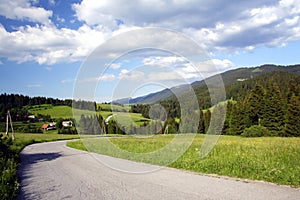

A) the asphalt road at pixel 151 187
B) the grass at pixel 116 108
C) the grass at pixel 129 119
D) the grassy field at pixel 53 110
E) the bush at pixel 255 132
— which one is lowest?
the bush at pixel 255 132

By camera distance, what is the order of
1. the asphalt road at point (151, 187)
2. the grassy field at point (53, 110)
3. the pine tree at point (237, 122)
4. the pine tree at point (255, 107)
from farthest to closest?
the grassy field at point (53, 110)
the pine tree at point (237, 122)
the pine tree at point (255, 107)
the asphalt road at point (151, 187)

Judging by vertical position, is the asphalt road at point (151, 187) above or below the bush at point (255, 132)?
above

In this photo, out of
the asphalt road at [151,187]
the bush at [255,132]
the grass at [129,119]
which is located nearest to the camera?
the asphalt road at [151,187]

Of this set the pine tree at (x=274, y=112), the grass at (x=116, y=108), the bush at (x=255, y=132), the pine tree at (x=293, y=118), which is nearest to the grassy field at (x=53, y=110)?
the pine tree at (x=274, y=112)

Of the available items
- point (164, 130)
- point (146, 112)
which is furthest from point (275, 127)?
point (146, 112)

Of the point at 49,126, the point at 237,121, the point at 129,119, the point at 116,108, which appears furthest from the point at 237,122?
the point at 116,108

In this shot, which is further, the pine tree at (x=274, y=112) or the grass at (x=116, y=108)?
the pine tree at (x=274, y=112)

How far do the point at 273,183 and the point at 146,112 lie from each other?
729 cm

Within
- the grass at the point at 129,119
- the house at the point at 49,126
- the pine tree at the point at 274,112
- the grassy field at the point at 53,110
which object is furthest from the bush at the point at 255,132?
the grassy field at the point at 53,110

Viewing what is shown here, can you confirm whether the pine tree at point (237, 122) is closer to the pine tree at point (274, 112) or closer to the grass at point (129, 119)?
the pine tree at point (274, 112)

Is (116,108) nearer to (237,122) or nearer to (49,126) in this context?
(237,122)

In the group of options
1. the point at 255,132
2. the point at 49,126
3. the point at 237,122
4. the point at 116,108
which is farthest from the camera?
the point at 49,126

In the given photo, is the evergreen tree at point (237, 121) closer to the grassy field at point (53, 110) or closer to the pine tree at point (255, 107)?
the pine tree at point (255, 107)

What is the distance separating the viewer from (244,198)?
612 centimetres
